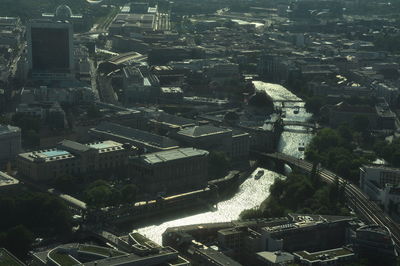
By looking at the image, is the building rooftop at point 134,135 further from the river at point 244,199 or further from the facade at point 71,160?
the river at point 244,199

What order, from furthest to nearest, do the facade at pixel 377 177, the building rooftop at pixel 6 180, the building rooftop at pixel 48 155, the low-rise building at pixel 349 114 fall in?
the low-rise building at pixel 349 114
the building rooftop at pixel 48 155
the facade at pixel 377 177
the building rooftop at pixel 6 180

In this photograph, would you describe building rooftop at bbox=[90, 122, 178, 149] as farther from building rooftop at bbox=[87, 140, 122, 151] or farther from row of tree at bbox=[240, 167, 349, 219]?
row of tree at bbox=[240, 167, 349, 219]

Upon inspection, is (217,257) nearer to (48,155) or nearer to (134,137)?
(48,155)

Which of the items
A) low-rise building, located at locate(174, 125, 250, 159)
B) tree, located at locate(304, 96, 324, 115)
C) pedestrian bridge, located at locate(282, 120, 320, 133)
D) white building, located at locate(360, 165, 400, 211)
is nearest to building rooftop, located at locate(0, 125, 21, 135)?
low-rise building, located at locate(174, 125, 250, 159)

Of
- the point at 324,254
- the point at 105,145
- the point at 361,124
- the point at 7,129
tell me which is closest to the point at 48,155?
the point at 105,145

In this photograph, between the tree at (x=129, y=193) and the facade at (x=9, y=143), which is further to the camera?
the facade at (x=9, y=143)

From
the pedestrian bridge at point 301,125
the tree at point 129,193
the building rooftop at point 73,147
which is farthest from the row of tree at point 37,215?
the pedestrian bridge at point 301,125

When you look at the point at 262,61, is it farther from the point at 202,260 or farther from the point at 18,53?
the point at 202,260

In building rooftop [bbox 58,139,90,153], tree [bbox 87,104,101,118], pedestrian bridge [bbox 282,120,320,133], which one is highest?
building rooftop [bbox 58,139,90,153]
